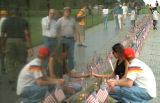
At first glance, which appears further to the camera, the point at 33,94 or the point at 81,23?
the point at 81,23

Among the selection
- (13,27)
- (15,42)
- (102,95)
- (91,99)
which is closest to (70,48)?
(91,99)

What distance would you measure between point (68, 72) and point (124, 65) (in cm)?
133

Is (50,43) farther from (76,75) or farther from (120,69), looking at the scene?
(120,69)

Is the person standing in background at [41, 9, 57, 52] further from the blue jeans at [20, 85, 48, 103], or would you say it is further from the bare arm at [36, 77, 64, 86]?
the blue jeans at [20, 85, 48, 103]

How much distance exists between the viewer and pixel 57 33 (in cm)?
666

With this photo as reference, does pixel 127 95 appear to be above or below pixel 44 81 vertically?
below

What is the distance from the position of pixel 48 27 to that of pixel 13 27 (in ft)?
4.44

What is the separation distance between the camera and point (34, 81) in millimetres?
5910

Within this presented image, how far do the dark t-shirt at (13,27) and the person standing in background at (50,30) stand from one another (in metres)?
0.91

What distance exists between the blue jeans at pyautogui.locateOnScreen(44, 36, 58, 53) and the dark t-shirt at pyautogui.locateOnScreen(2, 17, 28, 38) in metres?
1.02

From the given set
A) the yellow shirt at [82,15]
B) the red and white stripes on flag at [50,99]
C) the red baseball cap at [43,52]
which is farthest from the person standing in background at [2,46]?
the yellow shirt at [82,15]

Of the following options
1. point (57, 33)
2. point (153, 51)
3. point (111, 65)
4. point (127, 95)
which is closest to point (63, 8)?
point (57, 33)

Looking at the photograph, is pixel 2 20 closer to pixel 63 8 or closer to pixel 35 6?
pixel 35 6

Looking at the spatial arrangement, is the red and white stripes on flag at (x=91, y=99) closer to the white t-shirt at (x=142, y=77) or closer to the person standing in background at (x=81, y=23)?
the white t-shirt at (x=142, y=77)
